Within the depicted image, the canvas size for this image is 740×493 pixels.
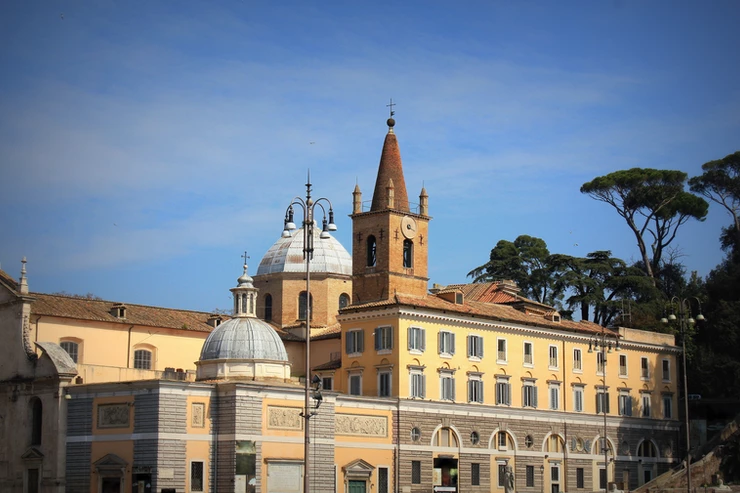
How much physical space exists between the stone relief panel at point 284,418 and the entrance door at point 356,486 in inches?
181

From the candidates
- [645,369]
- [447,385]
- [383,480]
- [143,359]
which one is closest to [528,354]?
[447,385]

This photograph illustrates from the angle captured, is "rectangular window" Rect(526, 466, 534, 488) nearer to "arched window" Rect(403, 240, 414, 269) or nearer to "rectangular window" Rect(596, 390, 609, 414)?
"rectangular window" Rect(596, 390, 609, 414)

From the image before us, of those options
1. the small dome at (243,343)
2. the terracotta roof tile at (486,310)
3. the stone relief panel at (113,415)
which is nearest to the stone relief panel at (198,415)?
the stone relief panel at (113,415)

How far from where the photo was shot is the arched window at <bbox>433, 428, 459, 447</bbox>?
61.2m

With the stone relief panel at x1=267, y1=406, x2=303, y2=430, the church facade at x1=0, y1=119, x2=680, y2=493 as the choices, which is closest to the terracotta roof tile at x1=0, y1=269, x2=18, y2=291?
the church facade at x1=0, y1=119, x2=680, y2=493

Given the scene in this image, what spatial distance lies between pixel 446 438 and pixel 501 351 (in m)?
6.12

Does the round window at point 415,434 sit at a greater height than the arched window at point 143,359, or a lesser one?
lesser

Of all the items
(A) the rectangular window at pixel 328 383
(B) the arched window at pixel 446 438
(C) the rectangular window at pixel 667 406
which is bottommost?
(B) the arched window at pixel 446 438

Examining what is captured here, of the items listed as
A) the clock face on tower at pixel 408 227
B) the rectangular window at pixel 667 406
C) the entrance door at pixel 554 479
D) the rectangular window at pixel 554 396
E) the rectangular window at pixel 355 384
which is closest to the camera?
the rectangular window at pixel 355 384

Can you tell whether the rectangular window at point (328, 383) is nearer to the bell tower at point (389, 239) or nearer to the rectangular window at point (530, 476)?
the bell tower at point (389, 239)

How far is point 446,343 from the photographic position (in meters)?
62.1

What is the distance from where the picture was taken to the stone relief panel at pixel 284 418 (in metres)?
53.4

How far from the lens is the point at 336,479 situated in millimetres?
56219

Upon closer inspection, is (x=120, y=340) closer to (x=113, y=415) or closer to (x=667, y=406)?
(x=113, y=415)
